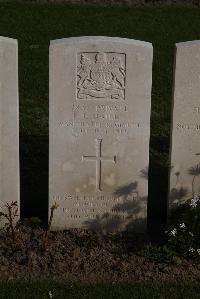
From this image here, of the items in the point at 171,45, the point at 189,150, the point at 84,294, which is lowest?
the point at 84,294

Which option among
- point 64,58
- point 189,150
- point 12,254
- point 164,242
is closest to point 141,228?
point 164,242

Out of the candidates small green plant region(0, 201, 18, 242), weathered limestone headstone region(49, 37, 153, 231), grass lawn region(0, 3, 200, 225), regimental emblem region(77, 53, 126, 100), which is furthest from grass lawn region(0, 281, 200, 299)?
regimental emblem region(77, 53, 126, 100)

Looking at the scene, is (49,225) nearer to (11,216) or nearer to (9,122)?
(11,216)

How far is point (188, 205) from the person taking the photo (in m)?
6.97

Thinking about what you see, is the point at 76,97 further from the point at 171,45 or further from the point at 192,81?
the point at 171,45

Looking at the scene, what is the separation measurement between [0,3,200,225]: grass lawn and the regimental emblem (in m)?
1.63

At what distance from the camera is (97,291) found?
19.7 ft

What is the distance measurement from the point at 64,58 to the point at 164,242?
2134 millimetres

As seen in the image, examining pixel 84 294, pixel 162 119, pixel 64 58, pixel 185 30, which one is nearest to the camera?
pixel 84 294

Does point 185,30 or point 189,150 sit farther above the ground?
point 185,30

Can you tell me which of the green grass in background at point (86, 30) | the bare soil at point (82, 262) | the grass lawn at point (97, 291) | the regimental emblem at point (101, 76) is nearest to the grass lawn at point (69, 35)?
the green grass in background at point (86, 30)

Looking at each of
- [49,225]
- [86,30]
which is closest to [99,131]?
[49,225]

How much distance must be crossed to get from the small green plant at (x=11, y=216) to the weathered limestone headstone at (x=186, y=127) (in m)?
1.65

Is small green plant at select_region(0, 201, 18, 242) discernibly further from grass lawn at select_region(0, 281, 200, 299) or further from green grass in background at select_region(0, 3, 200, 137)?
green grass in background at select_region(0, 3, 200, 137)
